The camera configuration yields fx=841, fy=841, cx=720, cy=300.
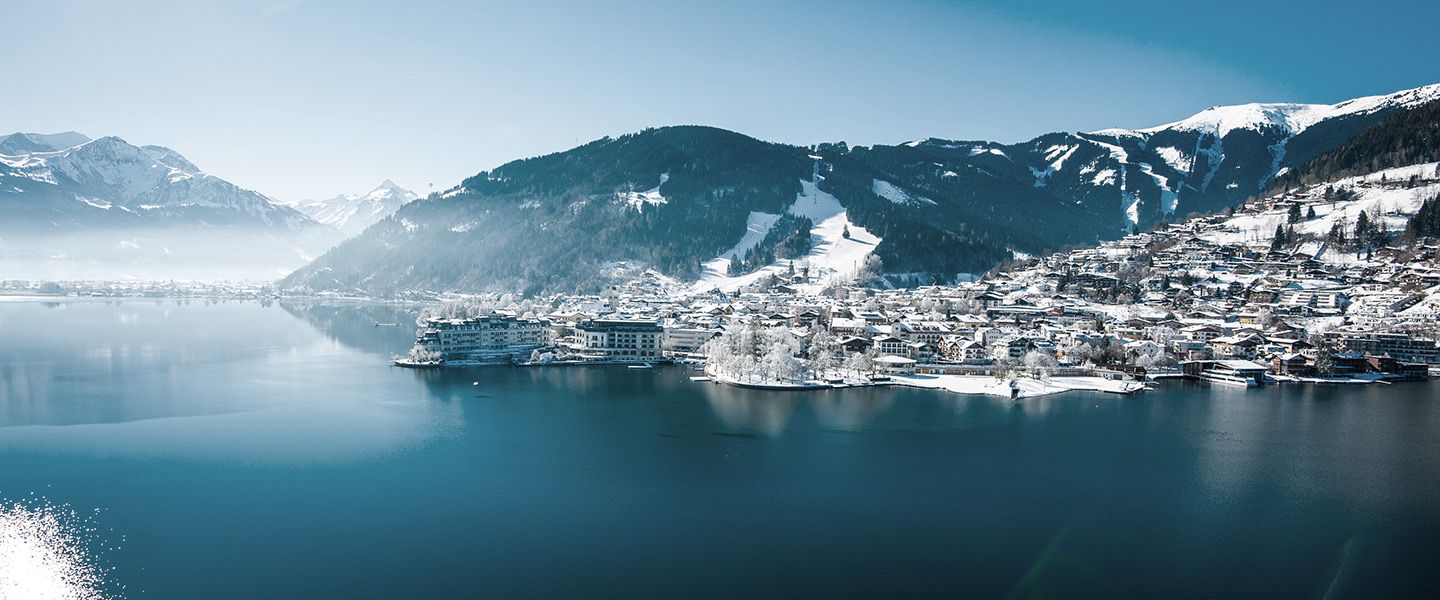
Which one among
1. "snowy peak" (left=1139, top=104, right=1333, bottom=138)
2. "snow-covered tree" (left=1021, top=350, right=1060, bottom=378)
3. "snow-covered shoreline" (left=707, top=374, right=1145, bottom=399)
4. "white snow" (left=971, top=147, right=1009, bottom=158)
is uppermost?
"snowy peak" (left=1139, top=104, right=1333, bottom=138)

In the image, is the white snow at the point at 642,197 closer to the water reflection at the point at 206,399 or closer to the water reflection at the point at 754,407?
the water reflection at the point at 206,399

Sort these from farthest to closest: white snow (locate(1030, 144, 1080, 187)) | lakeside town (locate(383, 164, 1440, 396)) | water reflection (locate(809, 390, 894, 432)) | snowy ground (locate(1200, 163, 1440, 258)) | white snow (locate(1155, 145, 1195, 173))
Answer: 1. white snow (locate(1030, 144, 1080, 187))
2. white snow (locate(1155, 145, 1195, 173))
3. snowy ground (locate(1200, 163, 1440, 258))
4. lakeside town (locate(383, 164, 1440, 396))
5. water reflection (locate(809, 390, 894, 432))

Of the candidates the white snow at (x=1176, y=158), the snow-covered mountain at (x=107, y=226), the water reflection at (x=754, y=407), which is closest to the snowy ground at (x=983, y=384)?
the water reflection at (x=754, y=407)

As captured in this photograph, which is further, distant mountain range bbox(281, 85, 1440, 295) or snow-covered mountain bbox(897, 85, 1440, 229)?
snow-covered mountain bbox(897, 85, 1440, 229)

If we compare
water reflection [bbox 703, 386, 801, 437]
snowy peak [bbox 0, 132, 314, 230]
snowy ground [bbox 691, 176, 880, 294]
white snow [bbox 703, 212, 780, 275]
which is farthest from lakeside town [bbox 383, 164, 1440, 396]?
snowy peak [bbox 0, 132, 314, 230]

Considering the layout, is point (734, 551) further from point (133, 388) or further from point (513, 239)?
point (513, 239)

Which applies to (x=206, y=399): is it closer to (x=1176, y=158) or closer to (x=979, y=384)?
(x=979, y=384)

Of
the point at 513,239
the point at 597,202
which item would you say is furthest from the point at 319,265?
the point at 597,202

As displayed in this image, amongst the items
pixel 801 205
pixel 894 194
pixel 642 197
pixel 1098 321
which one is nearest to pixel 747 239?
pixel 801 205

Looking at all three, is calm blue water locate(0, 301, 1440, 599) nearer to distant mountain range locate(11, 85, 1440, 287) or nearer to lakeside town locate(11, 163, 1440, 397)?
lakeside town locate(11, 163, 1440, 397)
